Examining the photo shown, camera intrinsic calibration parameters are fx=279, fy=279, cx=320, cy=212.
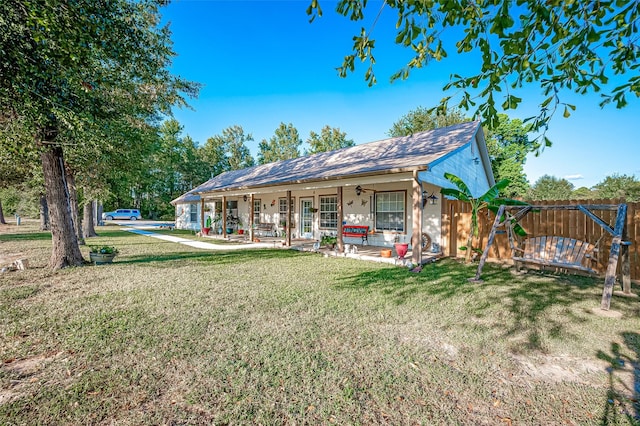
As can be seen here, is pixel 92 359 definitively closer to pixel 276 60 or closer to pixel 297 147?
pixel 276 60

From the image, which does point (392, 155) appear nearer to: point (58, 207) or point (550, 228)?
point (550, 228)

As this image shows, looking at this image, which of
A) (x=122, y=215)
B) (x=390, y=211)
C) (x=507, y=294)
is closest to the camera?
(x=507, y=294)

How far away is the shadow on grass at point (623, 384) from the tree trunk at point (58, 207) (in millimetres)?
10308

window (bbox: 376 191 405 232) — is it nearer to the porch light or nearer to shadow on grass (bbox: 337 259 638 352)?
the porch light

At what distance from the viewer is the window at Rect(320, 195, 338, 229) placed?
13.3 meters

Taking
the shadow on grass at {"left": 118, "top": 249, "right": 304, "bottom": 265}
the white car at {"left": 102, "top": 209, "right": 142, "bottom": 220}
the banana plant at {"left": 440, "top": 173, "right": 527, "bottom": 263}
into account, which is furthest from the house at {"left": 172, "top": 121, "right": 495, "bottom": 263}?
the white car at {"left": 102, "top": 209, "right": 142, "bottom": 220}

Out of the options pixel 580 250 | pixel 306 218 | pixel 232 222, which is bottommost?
pixel 580 250

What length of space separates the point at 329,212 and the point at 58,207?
9.57 metres

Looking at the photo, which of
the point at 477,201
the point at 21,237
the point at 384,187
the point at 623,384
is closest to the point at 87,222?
the point at 21,237

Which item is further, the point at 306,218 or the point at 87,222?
the point at 87,222

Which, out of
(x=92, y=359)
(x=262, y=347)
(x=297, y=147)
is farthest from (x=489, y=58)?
(x=297, y=147)

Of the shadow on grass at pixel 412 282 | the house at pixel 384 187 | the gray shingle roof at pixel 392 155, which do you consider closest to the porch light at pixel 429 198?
the house at pixel 384 187

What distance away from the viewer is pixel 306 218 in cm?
1473

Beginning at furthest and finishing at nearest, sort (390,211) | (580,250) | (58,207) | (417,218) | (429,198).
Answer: (390,211) → (429,198) → (417,218) → (58,207) → (580,250)
